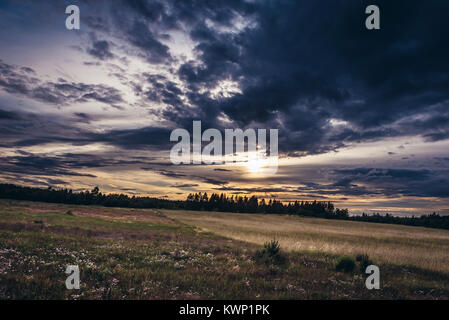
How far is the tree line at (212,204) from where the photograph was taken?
105 metres

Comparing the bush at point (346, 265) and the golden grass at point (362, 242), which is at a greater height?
the bush at point (346, 265)

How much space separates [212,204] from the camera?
6107 inches

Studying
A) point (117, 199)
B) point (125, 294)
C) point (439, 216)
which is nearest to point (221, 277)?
point (125, 294)

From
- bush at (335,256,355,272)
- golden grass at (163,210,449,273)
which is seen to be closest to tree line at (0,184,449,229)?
golden grass at (163,210,449,273)

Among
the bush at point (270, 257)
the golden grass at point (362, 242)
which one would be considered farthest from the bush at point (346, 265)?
the golden grass at point (362, 242)

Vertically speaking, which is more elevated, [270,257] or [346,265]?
[270,257]

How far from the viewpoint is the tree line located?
105188 millimetres

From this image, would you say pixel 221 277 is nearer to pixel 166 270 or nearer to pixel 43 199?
pixel 166 270

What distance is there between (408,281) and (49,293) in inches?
606

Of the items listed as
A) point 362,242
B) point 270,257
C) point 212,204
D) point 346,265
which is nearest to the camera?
point 346,265

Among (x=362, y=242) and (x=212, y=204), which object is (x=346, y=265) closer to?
(x=362, y=242)

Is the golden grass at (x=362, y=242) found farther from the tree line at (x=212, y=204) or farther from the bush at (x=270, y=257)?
the tree line at (x=212, y=204)

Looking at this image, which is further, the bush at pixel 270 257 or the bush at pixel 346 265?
the bush at pixel 270 257

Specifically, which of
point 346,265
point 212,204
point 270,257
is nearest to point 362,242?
point 346,265
